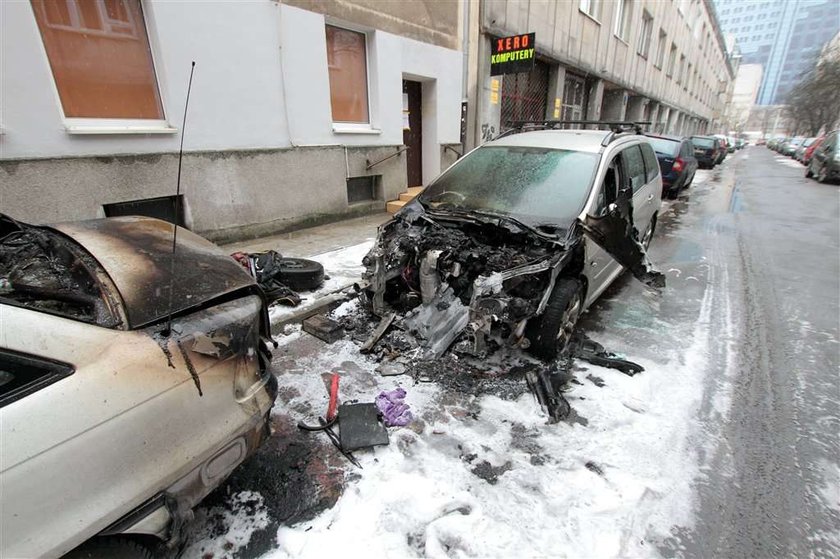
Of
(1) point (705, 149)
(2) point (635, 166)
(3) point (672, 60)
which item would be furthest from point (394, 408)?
(3) point (672, 60)

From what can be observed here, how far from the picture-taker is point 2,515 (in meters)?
1.17

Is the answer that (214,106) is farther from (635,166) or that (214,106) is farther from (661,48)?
(661,48)

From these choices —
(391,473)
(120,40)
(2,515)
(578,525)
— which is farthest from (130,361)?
(120,40)

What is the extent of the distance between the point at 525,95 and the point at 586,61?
14.4 feet

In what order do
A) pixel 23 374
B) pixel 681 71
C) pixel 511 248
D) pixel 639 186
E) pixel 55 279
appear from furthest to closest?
pixel 681 71, pixel 639 186, pixel 511 248, pixel 55 279, pixel 23 374

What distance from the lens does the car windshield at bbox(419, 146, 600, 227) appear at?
376 cm

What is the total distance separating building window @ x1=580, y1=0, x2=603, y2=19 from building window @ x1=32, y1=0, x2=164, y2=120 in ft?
47.7

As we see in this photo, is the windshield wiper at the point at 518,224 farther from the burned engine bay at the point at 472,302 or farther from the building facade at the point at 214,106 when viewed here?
the building facade at the point at 214,106

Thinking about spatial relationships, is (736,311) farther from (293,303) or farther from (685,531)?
(293,303)

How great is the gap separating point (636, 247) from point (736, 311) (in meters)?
1.71

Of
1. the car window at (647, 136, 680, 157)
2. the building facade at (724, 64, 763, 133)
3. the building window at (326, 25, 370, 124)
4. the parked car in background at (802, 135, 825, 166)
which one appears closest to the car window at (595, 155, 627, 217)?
the building window at (326, 25, 370, 124)

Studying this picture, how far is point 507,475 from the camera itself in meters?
2.47

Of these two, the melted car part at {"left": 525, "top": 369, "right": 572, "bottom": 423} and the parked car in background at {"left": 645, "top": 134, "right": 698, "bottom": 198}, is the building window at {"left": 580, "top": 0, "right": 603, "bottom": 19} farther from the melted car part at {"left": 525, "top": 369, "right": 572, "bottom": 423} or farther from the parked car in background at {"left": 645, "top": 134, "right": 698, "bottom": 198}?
the melted car part at {"left": 525, "top": 369, "right": 572, "bottom": 423}

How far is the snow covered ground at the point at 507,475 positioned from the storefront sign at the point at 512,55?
825cm
